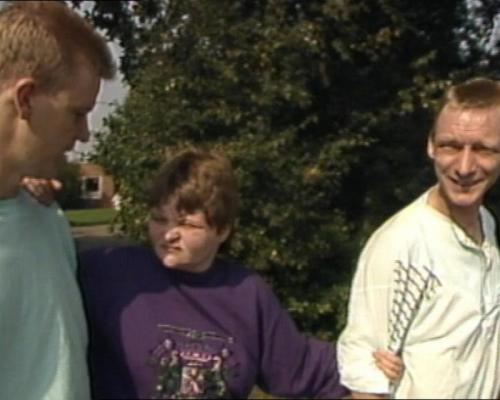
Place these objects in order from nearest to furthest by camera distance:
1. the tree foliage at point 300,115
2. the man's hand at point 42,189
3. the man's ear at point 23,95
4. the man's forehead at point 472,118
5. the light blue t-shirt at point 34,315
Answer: the man's ear at point 23,95 < the light blue t-shirt at point 34,315 < the man's hand at point 42,189 < the man's forehead at point 472,118 < the tree foliage at point 300,115

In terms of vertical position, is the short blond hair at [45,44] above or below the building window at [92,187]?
above

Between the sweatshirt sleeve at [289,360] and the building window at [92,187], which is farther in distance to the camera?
the building window at [92,187]

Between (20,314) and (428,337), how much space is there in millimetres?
915

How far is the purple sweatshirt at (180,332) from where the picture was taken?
2.74m

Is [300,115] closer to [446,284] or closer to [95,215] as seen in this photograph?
[95,215]

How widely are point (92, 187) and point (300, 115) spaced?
3.26ft

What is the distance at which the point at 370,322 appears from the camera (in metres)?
2.81

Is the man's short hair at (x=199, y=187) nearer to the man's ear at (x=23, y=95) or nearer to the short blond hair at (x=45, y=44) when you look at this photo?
the short blond hair at (x=45, y=44)

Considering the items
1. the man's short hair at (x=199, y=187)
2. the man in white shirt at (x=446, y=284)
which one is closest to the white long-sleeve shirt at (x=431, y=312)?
the man in white shirt at (x=446, y=284)

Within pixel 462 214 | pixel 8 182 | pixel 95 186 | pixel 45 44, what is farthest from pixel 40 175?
pixel 95 186

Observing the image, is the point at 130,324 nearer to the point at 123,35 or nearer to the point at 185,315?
the point at 185,315

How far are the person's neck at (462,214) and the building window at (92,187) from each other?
9.63 feet

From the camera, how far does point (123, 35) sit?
4496mm

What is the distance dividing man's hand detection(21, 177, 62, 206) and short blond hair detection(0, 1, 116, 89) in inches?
10.7
